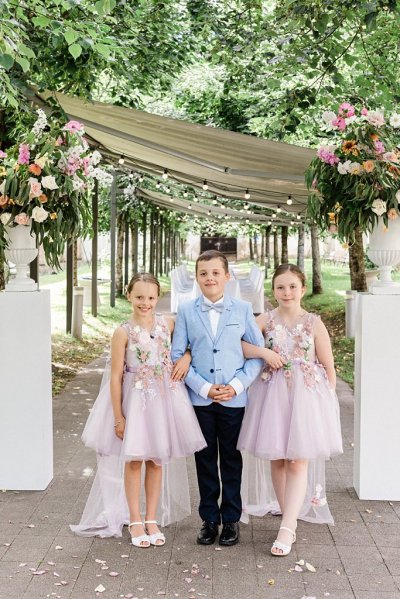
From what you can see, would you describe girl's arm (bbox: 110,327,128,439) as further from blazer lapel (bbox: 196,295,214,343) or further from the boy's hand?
the boy's hand

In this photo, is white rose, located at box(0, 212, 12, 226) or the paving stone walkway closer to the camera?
the paving stone walkway

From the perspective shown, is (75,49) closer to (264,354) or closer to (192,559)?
(264,354)

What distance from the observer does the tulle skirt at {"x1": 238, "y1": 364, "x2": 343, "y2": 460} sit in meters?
4.33

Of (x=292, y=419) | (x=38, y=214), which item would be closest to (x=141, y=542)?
(x=292, y=419)

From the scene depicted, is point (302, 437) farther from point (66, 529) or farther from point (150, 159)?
point (150, 159)

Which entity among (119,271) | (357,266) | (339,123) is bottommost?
(119,271)

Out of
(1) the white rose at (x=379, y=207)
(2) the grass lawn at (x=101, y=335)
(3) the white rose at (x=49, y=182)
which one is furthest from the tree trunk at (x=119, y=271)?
(1) the white rose at (x=379, y=207)

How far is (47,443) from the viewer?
5.38 metres

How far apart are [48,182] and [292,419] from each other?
2144 millimetres

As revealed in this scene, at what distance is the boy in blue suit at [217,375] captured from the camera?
4.32 metres

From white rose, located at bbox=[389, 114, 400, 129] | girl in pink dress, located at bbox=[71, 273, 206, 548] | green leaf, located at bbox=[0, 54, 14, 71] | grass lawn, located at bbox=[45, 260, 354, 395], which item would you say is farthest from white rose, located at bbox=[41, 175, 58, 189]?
grass lawn, located at bbox=[45, 260, 354, 395]

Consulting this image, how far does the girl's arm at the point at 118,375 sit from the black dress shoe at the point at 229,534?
0.78 m

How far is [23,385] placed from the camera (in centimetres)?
528

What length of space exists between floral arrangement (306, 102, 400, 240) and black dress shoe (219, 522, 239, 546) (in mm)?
2052
